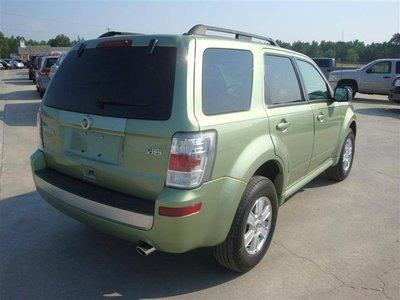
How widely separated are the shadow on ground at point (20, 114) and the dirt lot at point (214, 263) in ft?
19.9

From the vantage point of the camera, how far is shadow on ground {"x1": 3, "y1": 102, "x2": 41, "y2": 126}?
1111cm

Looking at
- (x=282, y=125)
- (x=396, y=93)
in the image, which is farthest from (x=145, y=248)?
(x=396, y=93)

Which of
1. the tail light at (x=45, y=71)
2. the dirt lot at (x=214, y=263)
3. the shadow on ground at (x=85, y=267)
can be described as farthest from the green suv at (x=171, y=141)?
the tail light at (x=45, y=71)

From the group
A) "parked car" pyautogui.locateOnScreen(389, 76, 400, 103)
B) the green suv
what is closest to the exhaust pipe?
the green suv

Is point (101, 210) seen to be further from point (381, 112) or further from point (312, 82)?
point (381, 112)

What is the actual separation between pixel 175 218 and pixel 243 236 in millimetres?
783

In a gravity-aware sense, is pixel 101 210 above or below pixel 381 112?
above

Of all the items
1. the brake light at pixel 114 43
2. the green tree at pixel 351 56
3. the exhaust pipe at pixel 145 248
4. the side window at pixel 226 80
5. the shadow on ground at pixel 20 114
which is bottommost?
the shadow on ground at pixel 20 114

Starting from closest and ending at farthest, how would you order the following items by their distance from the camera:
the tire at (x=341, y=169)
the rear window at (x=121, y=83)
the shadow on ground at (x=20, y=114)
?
the rear window at (x=121, y=83)
the tire at (x=341, y=169)
the shadow on ground at (x=20, y=114)

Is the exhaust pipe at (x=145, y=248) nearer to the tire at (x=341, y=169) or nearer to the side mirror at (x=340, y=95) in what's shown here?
the side mirror at (x=340, y=95)

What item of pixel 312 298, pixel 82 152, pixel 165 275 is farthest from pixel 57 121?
pixel 312 298

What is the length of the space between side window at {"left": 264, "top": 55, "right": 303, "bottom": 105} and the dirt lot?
1381 millimetres

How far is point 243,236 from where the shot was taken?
3.28m

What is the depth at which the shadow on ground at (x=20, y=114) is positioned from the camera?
11.1 metres
